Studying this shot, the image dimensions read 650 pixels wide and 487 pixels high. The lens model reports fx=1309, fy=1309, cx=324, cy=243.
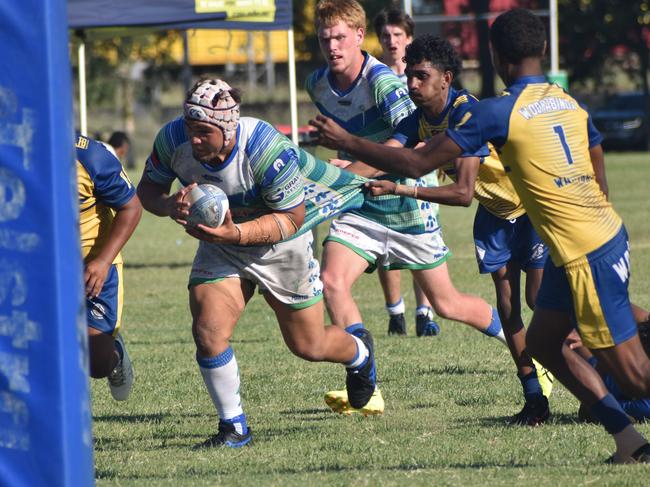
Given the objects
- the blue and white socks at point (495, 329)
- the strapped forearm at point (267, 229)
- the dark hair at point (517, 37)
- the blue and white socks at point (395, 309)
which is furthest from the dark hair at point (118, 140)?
the dark hair at point (517, 37)

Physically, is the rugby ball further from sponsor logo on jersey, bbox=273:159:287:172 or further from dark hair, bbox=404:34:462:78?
dark hair, bbox=404:34:462:78

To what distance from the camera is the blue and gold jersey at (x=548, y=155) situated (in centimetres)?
543

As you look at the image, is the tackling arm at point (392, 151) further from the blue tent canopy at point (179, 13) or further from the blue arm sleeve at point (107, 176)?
the blue tent canopy at point (179, 13)

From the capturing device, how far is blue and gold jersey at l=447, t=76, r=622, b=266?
5.43 metres

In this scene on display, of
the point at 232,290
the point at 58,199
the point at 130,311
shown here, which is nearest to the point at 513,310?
the point at 232,290

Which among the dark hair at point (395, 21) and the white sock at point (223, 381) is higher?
the dark hair at point (395, 21)

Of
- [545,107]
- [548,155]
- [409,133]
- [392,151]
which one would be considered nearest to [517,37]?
[545,107]

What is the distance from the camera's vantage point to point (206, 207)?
6023 mm

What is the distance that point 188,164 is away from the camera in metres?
6.47

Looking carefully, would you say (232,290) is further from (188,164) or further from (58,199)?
(58,199)

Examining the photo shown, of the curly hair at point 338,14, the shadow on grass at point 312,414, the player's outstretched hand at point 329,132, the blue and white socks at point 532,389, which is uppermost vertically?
the curly hair at point 338,14

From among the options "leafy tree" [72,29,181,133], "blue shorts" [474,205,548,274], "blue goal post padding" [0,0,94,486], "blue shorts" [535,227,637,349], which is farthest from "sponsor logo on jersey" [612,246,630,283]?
"leafy tree" [72,29,181,133]

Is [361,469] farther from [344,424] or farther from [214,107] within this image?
[214,107]

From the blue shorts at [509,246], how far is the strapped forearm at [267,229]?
4.38 ft
